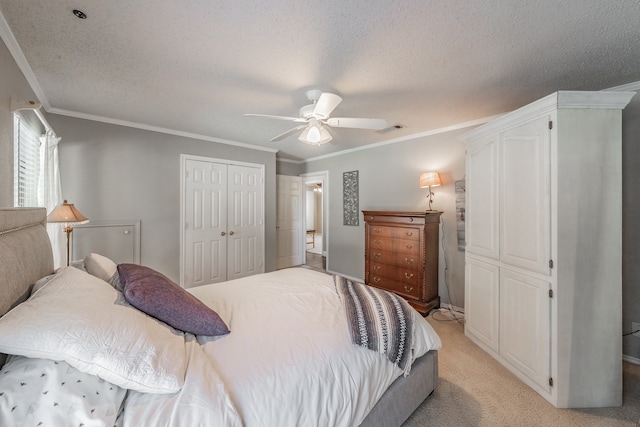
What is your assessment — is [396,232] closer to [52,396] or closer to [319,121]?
[319,121]

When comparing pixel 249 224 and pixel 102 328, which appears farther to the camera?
pixel 249 224

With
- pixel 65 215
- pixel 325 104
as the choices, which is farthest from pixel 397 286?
pixel 65 215

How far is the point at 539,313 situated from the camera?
5.93 feet

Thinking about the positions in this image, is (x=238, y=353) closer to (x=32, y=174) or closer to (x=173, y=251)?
(x=32, y=174)

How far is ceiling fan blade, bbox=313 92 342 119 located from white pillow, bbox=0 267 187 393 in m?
1.73

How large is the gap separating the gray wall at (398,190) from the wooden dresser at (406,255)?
20 centimetres

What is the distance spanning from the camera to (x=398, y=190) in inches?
152

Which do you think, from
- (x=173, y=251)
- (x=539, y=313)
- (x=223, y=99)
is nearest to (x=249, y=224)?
(x=173, y=251)

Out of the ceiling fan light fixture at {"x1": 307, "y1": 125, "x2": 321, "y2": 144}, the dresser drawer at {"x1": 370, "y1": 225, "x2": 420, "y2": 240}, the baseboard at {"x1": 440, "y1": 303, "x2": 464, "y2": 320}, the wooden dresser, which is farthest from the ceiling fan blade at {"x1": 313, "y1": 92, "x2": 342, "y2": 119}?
the baseboard at {"x1": 440, "y1": 303, "x2": 464, "y2": 320}

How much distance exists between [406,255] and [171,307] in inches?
107

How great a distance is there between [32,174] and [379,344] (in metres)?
3.18

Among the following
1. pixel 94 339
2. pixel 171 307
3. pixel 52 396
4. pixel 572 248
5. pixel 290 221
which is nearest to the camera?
pixel 52 396

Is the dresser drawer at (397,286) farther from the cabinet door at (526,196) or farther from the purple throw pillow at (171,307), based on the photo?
the purple throw pillow at (171,307)

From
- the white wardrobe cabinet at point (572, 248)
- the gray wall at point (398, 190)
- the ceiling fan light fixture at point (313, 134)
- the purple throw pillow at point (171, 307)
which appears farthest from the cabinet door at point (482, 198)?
the purple throw pillow at point (171, 307)
